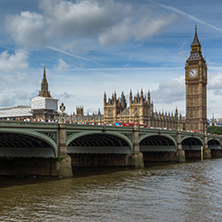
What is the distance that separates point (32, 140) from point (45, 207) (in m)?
17.1

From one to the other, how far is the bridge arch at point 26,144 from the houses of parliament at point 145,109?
9171 centimetres

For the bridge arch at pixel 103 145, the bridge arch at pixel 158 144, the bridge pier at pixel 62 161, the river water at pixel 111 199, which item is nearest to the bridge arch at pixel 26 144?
the bridge pier at pixel 62 161

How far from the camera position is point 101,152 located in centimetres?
5981

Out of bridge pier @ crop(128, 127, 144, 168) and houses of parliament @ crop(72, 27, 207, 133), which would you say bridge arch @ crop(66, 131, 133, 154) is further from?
houses of parliament @ crop(72, 27, 207, 133)

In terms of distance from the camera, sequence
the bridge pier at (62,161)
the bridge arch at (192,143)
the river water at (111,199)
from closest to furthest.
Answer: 1. the river water at (111,199)
2. the bridge pier at (62,161)
3. the bridge arch at (192,143)

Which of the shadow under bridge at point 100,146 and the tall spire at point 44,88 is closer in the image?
the shadow under bridge at point 100,146

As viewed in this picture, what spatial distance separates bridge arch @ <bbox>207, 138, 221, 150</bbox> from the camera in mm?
103225

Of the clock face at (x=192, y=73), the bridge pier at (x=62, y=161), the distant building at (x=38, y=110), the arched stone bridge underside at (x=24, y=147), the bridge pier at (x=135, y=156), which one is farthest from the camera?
the clock face at (x=192, y=73)

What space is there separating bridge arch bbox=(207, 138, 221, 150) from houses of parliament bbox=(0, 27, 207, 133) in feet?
133

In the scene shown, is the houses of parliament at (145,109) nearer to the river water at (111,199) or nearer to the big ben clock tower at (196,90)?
the big ben clock tower at (196,90)

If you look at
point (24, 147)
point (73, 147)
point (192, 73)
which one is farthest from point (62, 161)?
point (192, 73)

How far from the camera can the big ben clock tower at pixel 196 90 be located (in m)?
172

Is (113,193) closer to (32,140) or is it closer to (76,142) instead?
(32,140)

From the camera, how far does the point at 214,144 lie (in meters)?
109
